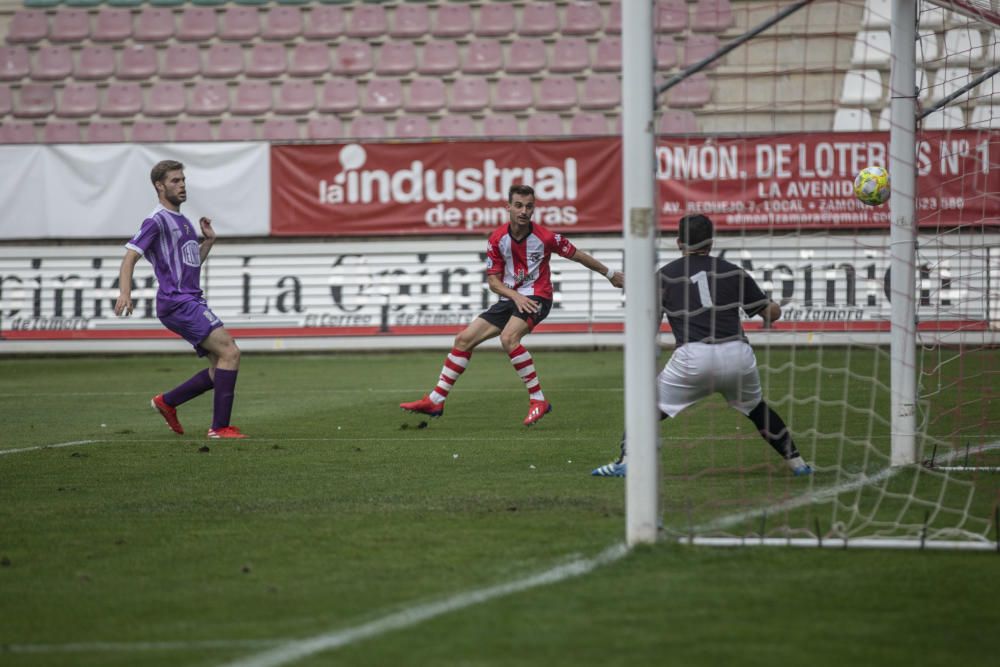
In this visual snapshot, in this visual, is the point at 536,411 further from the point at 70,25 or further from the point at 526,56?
the point at 70,25

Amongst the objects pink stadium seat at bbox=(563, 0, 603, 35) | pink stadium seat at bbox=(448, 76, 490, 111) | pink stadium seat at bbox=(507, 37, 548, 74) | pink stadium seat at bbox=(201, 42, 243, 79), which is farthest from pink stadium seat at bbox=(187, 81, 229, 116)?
pink stadium seat at bbox=(563, 0, 603, 35)

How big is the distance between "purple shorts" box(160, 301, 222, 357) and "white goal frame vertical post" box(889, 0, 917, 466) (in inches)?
186

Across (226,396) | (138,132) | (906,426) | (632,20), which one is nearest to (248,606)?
(632,20)

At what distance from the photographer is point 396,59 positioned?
2172cm

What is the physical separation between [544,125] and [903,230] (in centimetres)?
1416

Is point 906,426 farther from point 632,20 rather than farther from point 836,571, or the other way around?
point 632,20

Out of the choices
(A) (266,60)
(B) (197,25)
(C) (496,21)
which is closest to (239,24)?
(B) (197,25)

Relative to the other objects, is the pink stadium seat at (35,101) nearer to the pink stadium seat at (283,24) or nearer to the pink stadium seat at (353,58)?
the pink stadium seat at (283,24)

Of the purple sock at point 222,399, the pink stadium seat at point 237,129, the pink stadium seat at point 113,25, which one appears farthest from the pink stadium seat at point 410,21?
the purple sock at point 222,399

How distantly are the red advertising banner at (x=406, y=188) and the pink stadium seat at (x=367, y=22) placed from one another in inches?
139

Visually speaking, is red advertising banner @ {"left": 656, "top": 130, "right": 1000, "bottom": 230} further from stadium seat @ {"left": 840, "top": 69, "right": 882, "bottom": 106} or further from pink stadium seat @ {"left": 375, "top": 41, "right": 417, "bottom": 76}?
pink stadium seat @ {"left": 375, "top": 41, "right": 417, "bottom": 76}

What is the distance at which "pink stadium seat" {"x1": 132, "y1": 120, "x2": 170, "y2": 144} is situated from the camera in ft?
70.9

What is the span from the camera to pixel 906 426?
24.1 feet

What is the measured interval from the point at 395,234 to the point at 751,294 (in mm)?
12503
